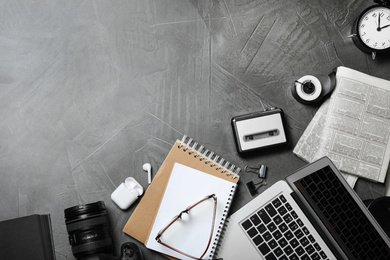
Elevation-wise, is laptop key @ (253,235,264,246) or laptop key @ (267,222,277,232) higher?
laptop key @ (267,222,277,232)

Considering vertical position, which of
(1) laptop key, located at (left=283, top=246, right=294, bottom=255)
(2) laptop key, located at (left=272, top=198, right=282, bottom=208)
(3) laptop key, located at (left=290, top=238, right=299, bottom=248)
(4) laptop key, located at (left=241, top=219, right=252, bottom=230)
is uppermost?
(2) laptop key, located at (left=272, top=198, right=282, bottom=208)

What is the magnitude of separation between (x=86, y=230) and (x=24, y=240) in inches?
5.2

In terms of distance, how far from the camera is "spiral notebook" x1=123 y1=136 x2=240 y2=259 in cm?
91

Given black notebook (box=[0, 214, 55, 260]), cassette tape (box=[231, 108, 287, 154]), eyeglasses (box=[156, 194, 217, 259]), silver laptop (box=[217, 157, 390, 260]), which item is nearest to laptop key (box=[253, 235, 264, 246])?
silver laptop (box=[217, 157, 390, 260])

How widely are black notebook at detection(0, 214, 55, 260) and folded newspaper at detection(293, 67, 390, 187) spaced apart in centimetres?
66

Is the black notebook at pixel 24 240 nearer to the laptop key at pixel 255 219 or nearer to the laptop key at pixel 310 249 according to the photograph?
the laptop key at pixel 255 219

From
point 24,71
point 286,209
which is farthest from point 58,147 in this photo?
point 286,209

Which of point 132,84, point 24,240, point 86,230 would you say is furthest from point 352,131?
point 24,240

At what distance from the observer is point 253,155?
967 millimetres

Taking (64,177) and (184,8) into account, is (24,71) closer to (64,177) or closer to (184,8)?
(64,177)

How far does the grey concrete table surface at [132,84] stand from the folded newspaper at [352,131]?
3 centimetres

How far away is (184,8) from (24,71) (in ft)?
1.48

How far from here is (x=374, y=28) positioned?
963mm

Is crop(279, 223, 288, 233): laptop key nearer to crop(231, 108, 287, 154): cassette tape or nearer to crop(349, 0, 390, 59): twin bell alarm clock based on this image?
crop(231, 108, 287, 154): cassette tape
